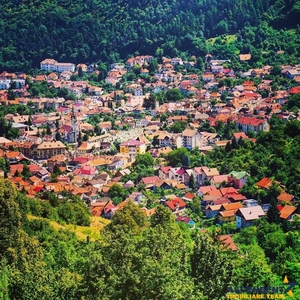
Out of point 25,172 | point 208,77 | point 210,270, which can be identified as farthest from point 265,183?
point 208,77

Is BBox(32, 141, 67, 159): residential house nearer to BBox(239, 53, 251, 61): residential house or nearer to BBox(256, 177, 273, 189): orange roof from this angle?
→ BBox(256, 177, 273, 189): orange roof

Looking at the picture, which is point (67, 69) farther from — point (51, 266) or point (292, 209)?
point (51, 266)

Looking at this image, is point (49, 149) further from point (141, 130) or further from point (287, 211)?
point (287, 211)

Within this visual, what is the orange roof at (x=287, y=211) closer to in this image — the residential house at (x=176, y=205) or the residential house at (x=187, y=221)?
the residential house at (x=187, y=221)

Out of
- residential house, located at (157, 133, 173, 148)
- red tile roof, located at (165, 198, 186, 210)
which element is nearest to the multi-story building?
residential house, located at (157, 133, 173, 148)

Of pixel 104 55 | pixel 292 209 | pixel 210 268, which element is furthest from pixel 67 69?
pixel 210 268

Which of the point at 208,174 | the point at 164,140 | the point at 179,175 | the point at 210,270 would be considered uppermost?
the point at 210,270

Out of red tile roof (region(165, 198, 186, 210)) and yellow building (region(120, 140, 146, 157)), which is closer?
red tile roof (region(165, 198, 186, 210))
